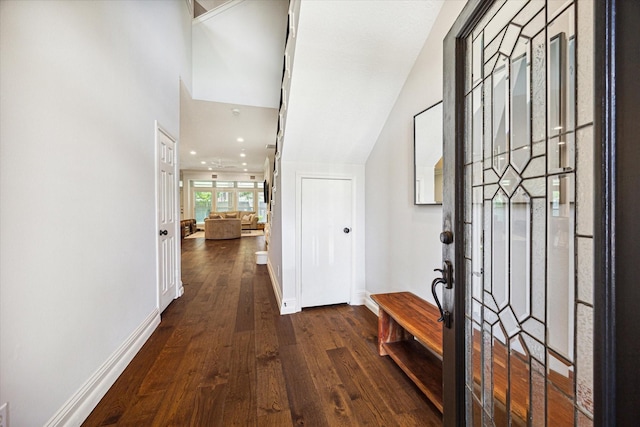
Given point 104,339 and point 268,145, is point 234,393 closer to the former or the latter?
point 104,339

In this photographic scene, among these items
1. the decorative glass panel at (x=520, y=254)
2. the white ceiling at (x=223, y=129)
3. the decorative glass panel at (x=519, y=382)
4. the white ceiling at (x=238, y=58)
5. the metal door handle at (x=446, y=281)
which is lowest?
the decorative glass panel at (x=519, y=382)

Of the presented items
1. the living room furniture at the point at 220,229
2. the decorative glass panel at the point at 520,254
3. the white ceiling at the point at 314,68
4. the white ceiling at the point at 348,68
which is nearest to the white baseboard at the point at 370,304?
the white ceiling at the point at 314,68

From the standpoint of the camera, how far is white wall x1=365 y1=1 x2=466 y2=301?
1.79 m

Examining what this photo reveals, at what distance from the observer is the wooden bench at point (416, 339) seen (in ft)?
4.68

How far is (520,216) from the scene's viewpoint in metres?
0.70

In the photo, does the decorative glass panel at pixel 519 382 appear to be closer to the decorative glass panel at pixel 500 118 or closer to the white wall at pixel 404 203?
the decorative glass panel at pixel 500 118

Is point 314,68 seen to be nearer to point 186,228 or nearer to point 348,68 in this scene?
point 348,68

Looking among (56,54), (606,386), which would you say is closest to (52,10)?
(56,54)

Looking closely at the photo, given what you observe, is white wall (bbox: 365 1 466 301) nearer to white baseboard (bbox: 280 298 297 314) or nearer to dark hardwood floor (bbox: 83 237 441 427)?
dark hardwood floor (bbox: 83 237 441 427)

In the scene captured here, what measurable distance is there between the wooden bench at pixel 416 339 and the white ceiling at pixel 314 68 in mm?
1657

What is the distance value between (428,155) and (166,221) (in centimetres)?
277

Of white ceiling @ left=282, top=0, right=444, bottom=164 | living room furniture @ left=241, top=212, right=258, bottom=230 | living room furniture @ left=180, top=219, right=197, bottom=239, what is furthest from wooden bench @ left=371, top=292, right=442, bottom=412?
living room furniture @ left=241, top=212, right=258, bottom=230

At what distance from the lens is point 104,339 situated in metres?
1.61

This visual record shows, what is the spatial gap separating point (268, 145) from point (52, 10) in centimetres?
471
